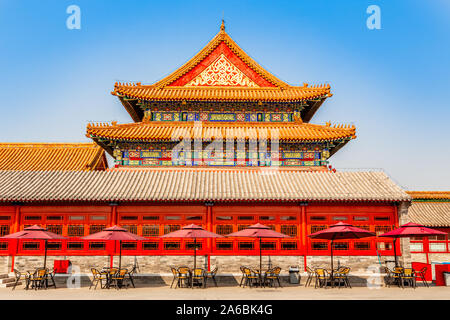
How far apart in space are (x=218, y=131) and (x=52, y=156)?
14.7 m

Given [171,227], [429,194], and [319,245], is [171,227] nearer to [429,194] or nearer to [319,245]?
[319,245]

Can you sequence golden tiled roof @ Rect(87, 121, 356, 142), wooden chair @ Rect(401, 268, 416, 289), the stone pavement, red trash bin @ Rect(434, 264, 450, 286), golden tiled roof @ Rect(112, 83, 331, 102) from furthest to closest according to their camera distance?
golden tiled roof @ Rect(112, 83, 331, 102) → golden tiled roof @ Rect(87, 121, 356, 142) → red trash bin @ Rect(434, 264, 450, 286) → wooden chair @ Rect(401, 268, 416, 289) → the stone pavement

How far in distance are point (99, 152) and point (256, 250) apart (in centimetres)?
1902

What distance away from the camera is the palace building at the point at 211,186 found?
Result: 18922mm

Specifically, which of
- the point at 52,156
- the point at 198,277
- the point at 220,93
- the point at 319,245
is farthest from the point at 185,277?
the point at 52,156

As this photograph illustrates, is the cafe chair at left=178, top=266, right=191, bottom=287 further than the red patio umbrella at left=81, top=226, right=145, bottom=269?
Yes

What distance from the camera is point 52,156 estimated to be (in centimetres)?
3186

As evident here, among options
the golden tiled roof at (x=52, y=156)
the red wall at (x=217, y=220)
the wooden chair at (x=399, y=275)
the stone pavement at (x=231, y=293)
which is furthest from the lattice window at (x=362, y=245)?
the golden tiled roof at (x=52, y=156)

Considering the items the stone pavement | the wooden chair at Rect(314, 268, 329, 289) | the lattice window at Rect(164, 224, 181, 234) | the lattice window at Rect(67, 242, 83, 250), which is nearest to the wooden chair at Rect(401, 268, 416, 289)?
the stone pavement

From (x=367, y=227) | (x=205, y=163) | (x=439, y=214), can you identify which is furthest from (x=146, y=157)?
(x=439, y=214)

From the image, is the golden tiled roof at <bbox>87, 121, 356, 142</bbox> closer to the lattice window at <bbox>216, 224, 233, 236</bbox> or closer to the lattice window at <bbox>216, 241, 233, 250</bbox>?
the lattice window at <bbox>216, 224, 233, 236</bbox>

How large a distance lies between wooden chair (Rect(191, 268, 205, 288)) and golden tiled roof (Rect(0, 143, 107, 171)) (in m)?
17.3

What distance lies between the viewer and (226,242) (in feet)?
62.9

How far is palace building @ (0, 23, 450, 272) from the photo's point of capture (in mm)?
18922
